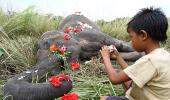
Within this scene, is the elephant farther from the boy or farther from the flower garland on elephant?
the boy

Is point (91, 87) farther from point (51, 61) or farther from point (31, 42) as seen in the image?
point (31, 42)

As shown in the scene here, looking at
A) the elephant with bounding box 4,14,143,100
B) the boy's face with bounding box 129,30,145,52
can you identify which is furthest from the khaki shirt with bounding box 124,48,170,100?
the elephant with bounding box 4,14,143,100

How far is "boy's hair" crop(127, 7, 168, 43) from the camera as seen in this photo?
491cm

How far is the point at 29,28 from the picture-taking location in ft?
32.7

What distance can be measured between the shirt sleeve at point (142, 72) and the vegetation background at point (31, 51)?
5.02ft

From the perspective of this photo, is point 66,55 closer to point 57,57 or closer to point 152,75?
point 57,57

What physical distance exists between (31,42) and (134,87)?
3701mm

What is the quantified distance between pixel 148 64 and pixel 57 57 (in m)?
2.25

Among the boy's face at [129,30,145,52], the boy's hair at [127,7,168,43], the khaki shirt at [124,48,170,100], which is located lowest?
the khaki shirt at [124,48,170,100]

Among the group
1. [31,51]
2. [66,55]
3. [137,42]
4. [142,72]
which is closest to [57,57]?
[66,55]

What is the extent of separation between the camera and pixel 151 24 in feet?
16.1

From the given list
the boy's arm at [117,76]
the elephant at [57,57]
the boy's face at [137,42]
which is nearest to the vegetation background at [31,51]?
the elephant at [57,57]

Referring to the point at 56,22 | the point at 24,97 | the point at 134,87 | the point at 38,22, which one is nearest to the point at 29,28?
the point at 38,22

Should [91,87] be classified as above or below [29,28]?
below
